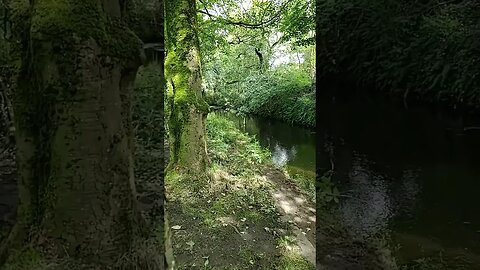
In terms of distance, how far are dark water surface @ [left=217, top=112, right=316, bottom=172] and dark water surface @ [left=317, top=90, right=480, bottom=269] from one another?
3.75ft

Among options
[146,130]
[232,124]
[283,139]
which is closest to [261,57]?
[232,124]

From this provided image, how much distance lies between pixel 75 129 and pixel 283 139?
4.15 metres

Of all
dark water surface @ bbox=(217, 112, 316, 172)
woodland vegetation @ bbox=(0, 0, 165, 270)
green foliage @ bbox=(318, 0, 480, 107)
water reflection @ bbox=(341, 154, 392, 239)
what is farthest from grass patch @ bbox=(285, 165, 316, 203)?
woodland vegetation @ bbox=(0, 0, 165, 270)

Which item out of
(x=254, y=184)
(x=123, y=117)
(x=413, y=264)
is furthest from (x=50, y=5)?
Result: (x=254, y=184)

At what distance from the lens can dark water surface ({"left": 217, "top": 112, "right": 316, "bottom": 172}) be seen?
4.83 metres

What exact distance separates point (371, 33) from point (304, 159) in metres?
2.05

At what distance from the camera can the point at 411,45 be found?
2904 mm

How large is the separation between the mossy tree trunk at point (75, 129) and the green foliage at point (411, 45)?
215cm

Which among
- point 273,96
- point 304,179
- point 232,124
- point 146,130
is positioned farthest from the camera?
point 273,96

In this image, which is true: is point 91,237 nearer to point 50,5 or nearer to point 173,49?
point 50,5

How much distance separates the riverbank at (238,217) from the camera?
270 cm

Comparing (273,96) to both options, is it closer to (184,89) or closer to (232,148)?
(232,148)

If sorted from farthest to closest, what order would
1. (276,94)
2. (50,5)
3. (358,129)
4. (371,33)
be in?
(276,94), (358,129), (371,33), (50,5)

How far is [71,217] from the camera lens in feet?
3.85
